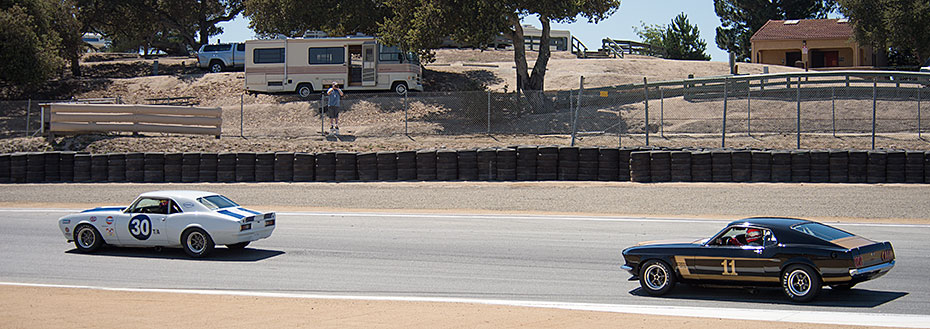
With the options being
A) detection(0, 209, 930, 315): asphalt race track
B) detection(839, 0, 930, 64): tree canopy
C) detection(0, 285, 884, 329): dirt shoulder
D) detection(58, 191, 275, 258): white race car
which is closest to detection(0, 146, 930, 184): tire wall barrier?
detection(0, 209, 930, 315): asphalt race track

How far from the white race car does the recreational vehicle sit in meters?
20.5

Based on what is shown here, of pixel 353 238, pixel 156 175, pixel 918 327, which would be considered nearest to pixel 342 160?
pixel 156 175

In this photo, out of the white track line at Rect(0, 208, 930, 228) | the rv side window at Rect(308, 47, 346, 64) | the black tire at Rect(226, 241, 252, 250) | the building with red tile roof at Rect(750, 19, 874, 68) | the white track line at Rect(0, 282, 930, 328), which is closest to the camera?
the white track line at Rect(0, 282, 930, 328)

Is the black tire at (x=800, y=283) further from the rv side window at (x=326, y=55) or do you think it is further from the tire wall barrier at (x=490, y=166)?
the rv side window at (x=326, y=55)

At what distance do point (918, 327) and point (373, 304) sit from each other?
592 cm

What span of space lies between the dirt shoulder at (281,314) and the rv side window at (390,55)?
23989 mm

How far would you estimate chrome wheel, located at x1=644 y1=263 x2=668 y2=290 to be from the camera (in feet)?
33.1

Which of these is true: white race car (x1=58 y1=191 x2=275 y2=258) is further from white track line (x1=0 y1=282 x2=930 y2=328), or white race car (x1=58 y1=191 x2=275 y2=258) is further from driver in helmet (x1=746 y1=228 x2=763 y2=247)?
driver in helmet (x1=746 y1=228 x2=763 y2=247)

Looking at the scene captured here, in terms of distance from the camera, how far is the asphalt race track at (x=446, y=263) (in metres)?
9.98

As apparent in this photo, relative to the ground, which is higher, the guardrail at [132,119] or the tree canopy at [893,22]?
the tree canopy at [893,22]

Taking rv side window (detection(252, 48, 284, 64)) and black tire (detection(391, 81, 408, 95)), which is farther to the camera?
rv side window (detection(252, 48, 284, 64))

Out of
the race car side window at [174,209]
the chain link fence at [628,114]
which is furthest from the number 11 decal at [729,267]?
the chain link fence at [628,114]

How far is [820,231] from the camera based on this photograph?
9.46 metres

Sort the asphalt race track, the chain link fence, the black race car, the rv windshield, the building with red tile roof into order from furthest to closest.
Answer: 1. the building with red tile roof
2. the rv windshield
3. the chain link fence
4. the asphalt race track
5. the black race car
